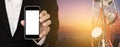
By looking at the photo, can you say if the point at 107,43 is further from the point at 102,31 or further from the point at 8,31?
the point at 8,31

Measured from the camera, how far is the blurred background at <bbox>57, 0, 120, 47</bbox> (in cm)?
148

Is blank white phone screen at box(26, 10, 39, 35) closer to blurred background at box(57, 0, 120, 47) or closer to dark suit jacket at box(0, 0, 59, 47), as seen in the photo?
dark suit jacket at box(0, 0, 59, 47)

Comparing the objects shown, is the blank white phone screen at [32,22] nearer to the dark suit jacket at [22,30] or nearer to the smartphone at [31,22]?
the smartphone at [31,22]

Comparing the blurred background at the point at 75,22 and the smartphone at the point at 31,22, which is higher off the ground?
the smartphone at the point at 31,22

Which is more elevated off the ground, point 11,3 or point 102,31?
point 11,3

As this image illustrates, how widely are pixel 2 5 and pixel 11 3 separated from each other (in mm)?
55

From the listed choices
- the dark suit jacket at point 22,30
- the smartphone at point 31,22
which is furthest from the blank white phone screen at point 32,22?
the dark suit jacket at point 22,30

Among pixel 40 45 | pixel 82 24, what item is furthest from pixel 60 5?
pixel 40 45

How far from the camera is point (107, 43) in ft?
4.85

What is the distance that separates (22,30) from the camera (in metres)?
1.31

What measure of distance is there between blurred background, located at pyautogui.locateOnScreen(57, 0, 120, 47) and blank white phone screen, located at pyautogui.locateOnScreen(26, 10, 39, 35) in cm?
37

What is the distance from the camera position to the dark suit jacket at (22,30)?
4.18ft

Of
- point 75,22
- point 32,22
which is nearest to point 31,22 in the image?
point 32,22

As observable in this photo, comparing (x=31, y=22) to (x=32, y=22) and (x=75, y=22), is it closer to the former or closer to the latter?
(x=32, y=22)
